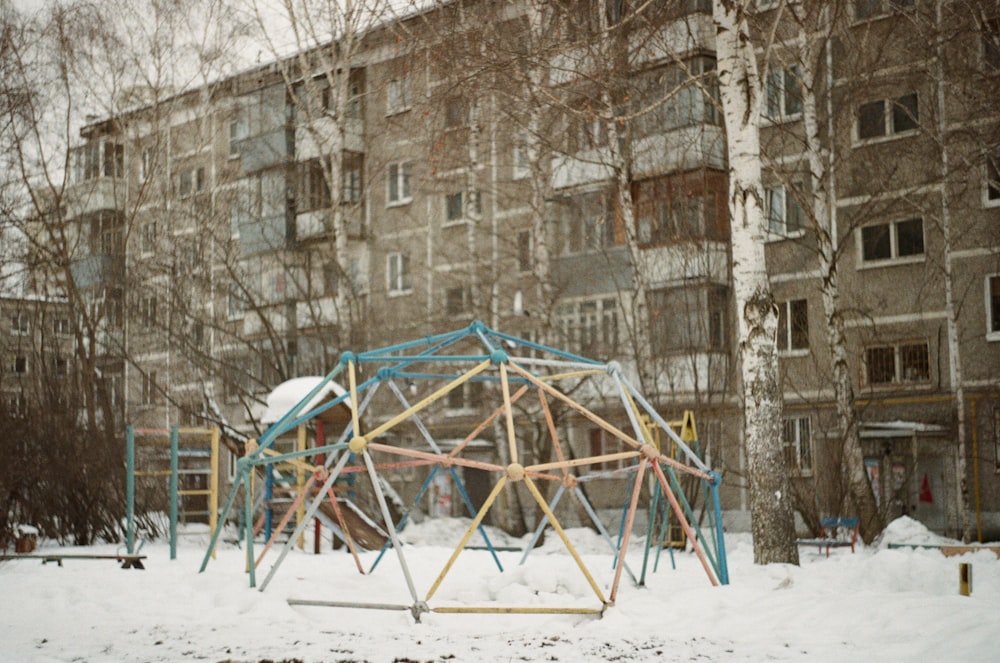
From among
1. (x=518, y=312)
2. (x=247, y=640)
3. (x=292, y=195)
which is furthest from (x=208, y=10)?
(x=247, y=640)

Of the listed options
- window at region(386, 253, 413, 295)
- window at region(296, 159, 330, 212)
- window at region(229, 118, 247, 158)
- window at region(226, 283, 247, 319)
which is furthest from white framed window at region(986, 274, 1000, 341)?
window at region(229, 118, 247, 158)

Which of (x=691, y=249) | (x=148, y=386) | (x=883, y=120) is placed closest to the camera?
(x=691, y=249)

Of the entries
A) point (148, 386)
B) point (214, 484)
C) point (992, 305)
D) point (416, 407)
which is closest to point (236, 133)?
point (148, 386)

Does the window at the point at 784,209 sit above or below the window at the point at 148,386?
above

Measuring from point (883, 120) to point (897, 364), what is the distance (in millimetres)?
4988

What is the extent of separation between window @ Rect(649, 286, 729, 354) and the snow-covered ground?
8.23m

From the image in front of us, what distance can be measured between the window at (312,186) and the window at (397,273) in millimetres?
3099

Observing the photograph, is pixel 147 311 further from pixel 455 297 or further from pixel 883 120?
pixel 883 120

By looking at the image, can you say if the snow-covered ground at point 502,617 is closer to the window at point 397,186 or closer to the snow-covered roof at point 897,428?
the snow-covered roof at point 897,428

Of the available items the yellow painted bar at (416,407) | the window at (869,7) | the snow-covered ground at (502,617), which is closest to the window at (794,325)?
the window at (869,7)

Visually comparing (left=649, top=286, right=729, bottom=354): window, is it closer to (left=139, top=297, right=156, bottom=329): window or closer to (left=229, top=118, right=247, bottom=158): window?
(left=139, top=297, right=156, bottom=329): window

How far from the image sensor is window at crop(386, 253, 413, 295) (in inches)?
1284

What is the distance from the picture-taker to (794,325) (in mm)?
25516

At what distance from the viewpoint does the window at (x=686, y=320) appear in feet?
64.9
